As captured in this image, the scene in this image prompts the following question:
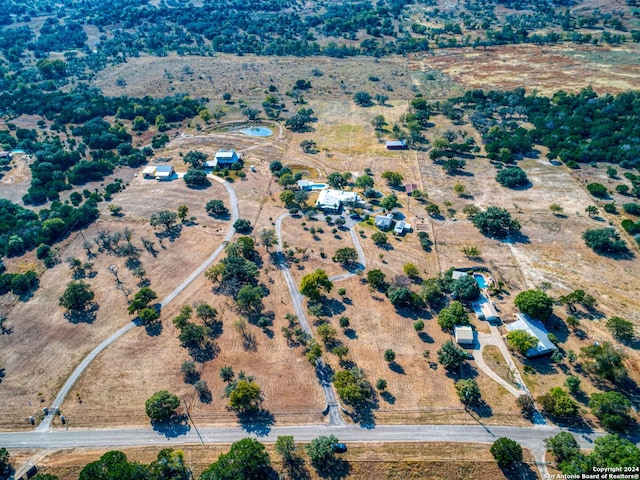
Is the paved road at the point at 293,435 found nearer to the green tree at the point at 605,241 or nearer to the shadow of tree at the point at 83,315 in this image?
the shadow of tree at the point at 83,315

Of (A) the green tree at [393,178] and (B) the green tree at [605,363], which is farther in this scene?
(A) the green tree at [393,178]

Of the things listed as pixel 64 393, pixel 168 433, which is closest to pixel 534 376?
pixel 168 433

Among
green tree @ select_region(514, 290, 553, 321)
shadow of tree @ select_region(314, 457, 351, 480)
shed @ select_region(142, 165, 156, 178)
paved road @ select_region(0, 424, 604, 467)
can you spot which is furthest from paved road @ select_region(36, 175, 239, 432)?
green tree @ select_region(514, 290, 553, 321)

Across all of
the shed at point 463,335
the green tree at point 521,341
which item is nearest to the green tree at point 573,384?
the green tree at point 521,341

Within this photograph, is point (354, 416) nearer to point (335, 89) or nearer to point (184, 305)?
point (184, 305)

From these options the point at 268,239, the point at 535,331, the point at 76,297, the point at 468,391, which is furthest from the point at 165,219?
the point at 535,331

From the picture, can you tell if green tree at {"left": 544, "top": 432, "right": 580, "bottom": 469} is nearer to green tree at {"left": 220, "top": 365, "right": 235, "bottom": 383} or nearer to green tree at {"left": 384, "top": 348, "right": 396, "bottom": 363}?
green tree at {"left": 384, "top": 348, "right": 396, "bottom": 363}
